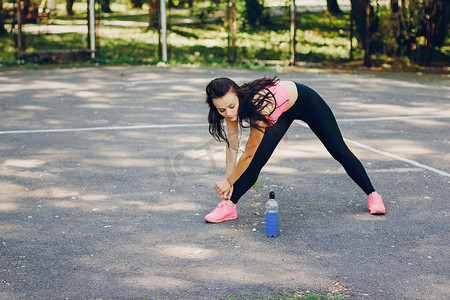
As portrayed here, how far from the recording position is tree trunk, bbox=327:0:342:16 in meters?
23.4

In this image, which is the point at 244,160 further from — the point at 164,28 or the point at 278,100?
the point at 164,28

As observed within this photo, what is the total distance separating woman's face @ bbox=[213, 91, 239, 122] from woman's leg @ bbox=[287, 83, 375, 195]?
29.3 inches

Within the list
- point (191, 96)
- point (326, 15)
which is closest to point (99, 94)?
point (191, 96)

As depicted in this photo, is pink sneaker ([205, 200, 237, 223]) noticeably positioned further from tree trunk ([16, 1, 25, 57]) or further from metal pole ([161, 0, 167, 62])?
tree trunk ([16, 1, 25, 57])

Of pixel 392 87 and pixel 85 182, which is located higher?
pixel 392 87

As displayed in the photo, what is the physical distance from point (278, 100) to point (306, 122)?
527 mm

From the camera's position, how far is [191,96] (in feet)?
38.9

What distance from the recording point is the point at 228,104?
4602mm

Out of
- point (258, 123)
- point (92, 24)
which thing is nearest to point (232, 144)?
point (258, 123)

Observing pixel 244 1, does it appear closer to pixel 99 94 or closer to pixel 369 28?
pixel 369 28

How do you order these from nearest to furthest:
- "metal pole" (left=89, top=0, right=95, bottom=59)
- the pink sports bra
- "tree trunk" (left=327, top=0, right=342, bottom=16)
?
the pink sports bra
"metal pole" (left=89, top=0, right=95, bottom=59)
"tree trunk" (left=327, top=0, right=342, bottom=16)

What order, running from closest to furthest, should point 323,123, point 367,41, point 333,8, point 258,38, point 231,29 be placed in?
point 323,123, point 367,41, point 231,29, point 258,38, point 333,8

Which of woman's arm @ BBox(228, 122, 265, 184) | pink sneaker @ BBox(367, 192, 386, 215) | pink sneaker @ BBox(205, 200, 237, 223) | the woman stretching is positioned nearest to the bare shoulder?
the woman stretching

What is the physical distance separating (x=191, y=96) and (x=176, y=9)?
17255 mm
